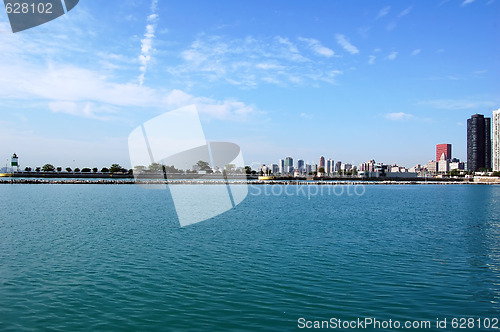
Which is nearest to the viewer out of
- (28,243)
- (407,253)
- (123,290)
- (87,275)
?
(123,290)

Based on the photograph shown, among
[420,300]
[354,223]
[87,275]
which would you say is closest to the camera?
[420,300]

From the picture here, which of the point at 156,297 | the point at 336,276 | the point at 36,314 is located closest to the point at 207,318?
the point at 156,297

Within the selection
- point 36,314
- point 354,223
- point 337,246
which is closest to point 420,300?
point 337,246

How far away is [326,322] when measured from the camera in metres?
11.8

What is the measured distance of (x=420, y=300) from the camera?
13.7 m

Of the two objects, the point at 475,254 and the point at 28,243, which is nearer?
the point at 475,254

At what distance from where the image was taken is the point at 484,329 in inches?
449

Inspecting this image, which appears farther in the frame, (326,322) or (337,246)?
(337,246)

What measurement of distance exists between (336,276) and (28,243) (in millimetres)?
20867

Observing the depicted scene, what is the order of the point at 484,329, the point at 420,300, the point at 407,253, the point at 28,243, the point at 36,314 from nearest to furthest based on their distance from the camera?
the point at 484,329 < the point at 36,314 < the point at 420,300 < the point at 407,253 < the point at 28,243

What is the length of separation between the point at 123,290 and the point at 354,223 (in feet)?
89.5

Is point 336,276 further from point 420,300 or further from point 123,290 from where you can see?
point 123,290

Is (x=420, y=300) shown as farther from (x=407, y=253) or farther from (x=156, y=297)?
(x=156, y=297)

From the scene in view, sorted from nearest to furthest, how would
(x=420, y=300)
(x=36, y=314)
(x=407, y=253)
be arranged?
1. (x=36, y=314)
2. (x=420, y=300)
3. (x=407, y=253)
